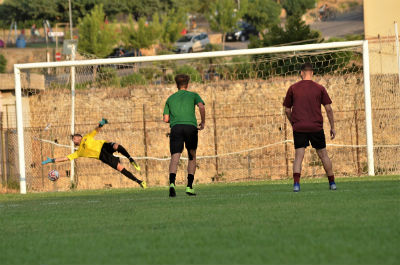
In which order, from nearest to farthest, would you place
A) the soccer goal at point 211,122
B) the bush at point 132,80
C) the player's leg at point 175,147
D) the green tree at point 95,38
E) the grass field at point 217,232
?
1. the grass field at point 217,232
2. the player's leg at point 175,147
3. the soccer goal at point 211,122
4. the bush at point 132,80
5. the green tree at point 95,38

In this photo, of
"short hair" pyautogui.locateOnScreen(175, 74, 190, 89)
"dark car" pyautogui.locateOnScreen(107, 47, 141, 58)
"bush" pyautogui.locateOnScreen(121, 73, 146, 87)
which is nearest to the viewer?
"short hair" pyautogui.locateOnScreen(175, 74, 190, 89)

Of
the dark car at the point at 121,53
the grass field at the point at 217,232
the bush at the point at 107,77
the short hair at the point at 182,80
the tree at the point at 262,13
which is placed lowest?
the grass field at the point at 217,232

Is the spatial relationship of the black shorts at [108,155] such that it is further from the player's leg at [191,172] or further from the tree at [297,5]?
the tree at [297,5]

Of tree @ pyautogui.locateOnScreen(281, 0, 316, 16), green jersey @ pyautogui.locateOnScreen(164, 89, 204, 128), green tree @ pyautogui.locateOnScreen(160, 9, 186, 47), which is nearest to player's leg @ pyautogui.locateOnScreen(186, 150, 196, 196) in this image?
green jersey @ pyautogui.locateOnScreen(164, 89, 204, 128)

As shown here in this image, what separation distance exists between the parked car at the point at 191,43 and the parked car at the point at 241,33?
21.4 feet

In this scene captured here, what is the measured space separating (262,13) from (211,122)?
48641 mm

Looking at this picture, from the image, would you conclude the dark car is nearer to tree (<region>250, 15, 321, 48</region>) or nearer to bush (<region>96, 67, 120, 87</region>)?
tree (<region>250, 15, 321, 48</region>)

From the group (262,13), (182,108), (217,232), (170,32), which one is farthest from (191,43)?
(217,232)

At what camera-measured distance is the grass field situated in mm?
6059

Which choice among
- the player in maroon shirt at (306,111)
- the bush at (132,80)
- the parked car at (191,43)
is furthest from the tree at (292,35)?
the player in maroon shirt at (306,111)

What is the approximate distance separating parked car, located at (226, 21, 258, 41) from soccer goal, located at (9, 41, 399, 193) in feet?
137

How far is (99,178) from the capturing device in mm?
27047

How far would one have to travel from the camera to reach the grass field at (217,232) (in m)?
6.06

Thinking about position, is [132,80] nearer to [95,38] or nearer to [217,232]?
[217,232]
